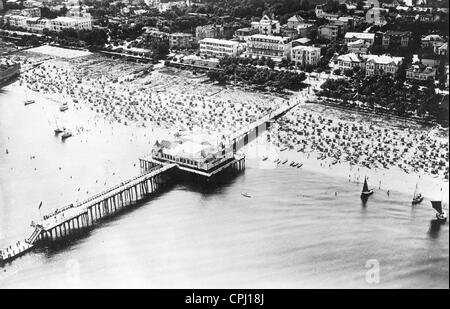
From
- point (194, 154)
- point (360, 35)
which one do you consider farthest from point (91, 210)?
point (360, 35)

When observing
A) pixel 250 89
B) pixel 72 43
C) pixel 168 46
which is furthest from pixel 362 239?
pixel 72 43

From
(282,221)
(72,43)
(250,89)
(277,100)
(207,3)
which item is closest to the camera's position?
(282,221)

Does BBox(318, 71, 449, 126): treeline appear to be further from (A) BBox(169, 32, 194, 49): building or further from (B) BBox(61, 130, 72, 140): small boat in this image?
(A) BBox(169, 32, 194, 49): building

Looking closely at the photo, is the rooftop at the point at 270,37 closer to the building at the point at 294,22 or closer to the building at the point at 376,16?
the building at the point at 294,22

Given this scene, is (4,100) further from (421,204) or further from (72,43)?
(421,204)

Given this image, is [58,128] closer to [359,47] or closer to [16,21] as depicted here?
[359,47]
